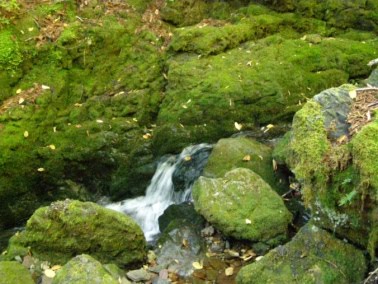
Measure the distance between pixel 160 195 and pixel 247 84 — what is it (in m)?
2.67

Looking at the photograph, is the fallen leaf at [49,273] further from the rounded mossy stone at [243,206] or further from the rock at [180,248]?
the rounded mossy stone at [243,206]

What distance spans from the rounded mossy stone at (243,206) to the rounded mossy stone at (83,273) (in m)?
1.86

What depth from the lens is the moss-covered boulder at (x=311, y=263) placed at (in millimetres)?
5480

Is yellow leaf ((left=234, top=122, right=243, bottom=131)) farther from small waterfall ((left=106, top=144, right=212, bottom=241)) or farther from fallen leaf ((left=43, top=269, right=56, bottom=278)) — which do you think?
fallen leaf ((left=43, top=269, right=56, bottom=278))

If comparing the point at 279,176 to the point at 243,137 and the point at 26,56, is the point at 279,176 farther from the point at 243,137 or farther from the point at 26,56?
the point at 26,56

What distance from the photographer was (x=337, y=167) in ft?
17.1

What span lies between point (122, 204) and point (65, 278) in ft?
10.6

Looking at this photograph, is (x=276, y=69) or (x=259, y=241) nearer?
(x=259, y=241)

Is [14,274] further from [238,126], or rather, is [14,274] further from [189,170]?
[238,126]

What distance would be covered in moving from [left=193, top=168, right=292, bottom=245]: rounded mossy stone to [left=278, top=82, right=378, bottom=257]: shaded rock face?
3.71 feet

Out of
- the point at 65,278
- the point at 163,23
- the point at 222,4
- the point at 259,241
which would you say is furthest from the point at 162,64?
the point at 65,278

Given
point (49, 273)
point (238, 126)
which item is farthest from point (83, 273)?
point (238, 126)

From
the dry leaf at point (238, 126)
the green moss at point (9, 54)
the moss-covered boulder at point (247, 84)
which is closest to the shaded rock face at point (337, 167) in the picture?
the dry leaf at point (238, 126)

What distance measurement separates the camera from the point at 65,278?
562 cm
